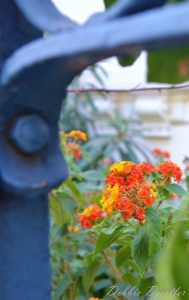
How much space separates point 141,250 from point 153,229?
0.09 feet

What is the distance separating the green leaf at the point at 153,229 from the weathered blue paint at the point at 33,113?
6.7 inches

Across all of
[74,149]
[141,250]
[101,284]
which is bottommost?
[101,284]

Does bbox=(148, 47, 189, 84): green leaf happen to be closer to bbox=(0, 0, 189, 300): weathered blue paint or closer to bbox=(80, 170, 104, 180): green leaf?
bbox=(0, 0, 189, 300): weathered blue paint

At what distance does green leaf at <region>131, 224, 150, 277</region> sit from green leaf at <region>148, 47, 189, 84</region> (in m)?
0.26

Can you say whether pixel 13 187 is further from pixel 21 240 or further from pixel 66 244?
pixel 66 244

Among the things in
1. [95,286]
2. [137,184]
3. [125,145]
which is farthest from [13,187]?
[125,145]

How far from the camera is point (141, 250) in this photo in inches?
20.3

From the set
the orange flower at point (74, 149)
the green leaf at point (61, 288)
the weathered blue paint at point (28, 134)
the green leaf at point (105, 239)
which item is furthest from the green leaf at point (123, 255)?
the orange flower at point (74, 149)

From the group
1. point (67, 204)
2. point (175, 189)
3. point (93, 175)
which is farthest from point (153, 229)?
point (93, 175)

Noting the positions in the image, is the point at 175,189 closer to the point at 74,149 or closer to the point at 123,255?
the point at 123,255

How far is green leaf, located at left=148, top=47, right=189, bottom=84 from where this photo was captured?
0.26 meters

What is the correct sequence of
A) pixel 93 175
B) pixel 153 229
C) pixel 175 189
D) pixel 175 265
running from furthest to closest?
1. pixel 93 175
2. pixel 175 189
3. pixel 153 229
4. pixel 175 265

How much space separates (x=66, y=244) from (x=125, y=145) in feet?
6.16

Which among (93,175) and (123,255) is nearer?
(123,255)
